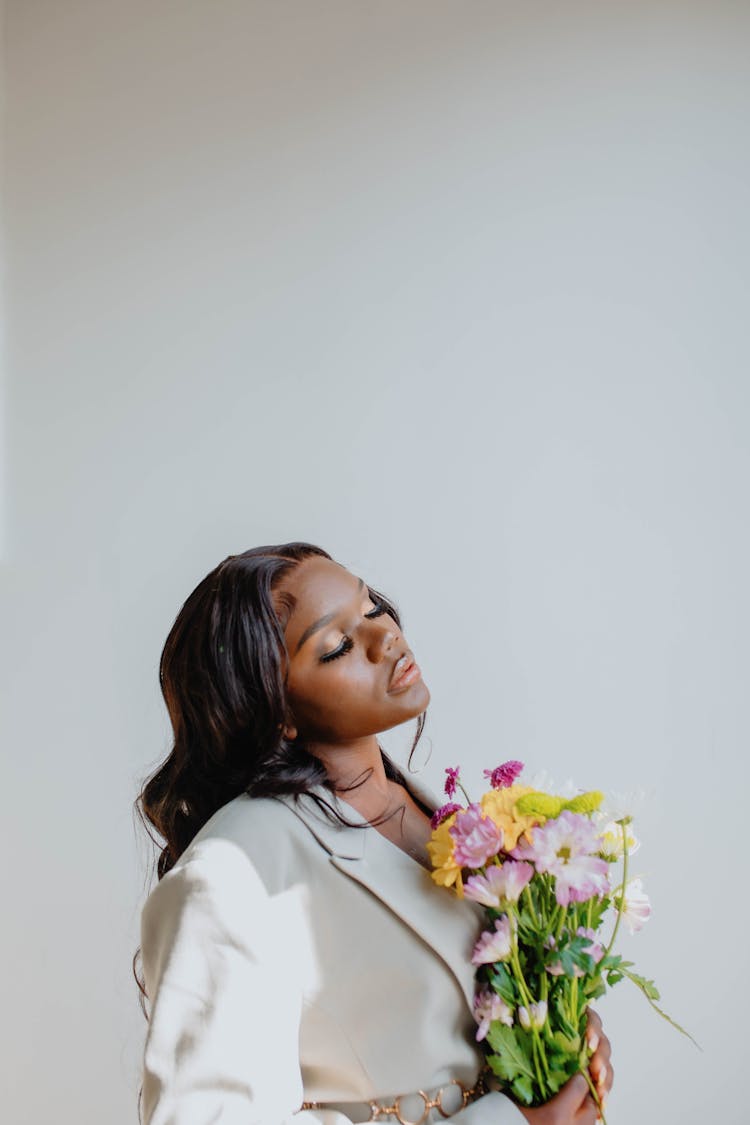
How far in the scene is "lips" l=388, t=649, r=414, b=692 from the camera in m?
1.46

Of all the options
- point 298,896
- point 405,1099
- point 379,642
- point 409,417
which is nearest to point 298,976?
point 298,896

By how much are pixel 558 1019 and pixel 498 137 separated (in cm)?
184

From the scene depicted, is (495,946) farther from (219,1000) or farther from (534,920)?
(219,1000)

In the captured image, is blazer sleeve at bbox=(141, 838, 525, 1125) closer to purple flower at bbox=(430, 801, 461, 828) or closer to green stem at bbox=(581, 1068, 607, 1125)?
green stem at bbox=(581, 1068, 607, 1125)

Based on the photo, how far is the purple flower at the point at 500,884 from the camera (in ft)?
4.24

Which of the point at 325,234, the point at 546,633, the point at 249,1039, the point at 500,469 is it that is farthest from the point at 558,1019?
the point at 325,234

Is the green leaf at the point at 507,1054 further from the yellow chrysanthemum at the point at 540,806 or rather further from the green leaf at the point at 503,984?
the yellow chrysanthemum at the point at 540,806

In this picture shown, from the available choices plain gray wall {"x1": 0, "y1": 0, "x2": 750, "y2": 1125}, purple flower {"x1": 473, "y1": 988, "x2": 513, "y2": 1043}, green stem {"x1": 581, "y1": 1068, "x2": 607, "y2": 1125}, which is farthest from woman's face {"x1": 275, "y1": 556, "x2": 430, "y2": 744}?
plain gray wall {"x1": 0, "y1": 0, "x2": 750, "y2": 1125}

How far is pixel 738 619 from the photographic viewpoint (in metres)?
2.38

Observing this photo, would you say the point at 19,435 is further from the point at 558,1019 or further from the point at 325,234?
the point at 558,1019

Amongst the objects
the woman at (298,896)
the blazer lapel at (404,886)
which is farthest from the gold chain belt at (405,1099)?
the blazer lapel at (404,886)

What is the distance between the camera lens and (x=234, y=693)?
4.63 feet

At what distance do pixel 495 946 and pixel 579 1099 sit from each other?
0.68ft

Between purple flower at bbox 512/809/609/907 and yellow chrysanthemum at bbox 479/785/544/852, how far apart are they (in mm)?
23
